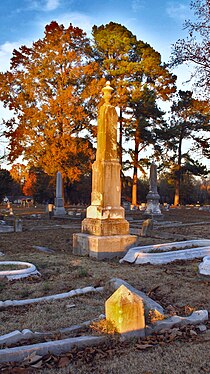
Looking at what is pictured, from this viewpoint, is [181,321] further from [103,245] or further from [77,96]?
[77,96]

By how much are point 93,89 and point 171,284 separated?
24.2 metres

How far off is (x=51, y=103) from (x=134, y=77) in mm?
8406

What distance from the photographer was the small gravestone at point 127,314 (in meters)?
3.33

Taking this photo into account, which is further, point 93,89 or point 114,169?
point 93,89

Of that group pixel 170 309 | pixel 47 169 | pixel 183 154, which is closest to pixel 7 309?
pixel 170 309

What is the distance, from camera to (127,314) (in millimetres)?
3340

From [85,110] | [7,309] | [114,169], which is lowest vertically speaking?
[7,309]

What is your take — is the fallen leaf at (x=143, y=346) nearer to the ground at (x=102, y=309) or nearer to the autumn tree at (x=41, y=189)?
the ground at (x=102, y=309)

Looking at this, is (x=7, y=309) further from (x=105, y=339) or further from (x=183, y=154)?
(x=183, y=154)

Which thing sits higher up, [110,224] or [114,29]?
[114,29]

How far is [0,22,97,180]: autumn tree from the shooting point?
26.9m

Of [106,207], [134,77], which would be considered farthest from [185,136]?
[106,207]

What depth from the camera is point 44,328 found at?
3598mm

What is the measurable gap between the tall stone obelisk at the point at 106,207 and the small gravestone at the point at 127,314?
15.2 ft
